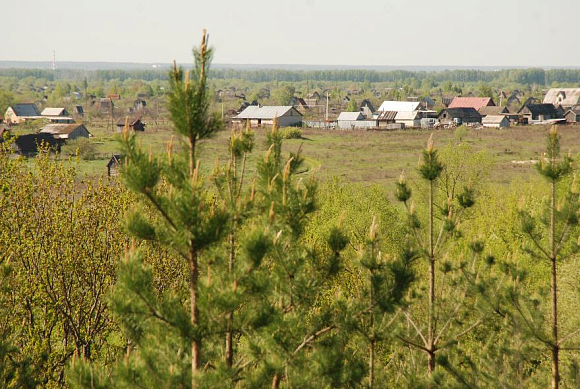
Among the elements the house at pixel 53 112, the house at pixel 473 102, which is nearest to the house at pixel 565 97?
the house at pixel 473 102

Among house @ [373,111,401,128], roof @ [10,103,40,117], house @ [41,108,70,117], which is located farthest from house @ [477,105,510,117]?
roof @ [10,103,40,117]

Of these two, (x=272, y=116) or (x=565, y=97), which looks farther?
(x=565, y=97)

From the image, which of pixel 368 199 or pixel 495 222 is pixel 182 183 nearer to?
pixel 368 199

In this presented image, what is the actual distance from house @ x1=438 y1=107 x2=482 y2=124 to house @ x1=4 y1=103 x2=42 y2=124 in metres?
62.5

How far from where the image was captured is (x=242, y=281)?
29.3ft

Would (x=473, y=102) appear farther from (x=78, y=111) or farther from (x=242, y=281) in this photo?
(x=242, y=281)

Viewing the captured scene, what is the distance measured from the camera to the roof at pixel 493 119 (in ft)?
328

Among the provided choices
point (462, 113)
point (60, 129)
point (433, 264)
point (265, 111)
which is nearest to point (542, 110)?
point (462, 113)

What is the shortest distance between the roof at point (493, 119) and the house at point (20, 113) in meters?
67.8

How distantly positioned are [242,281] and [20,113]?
114679mm

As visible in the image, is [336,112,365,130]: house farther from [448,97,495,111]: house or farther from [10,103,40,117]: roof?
[10,103,40,117]: roof

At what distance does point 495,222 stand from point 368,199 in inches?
224

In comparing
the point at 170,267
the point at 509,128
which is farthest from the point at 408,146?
the point at 170,267

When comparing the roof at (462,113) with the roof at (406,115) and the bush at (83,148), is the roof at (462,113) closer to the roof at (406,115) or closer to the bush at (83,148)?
the roof at (406,115)
